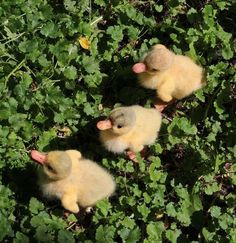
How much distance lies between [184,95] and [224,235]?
42.9 inches

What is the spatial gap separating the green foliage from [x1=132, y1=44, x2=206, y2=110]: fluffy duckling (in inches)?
8.2

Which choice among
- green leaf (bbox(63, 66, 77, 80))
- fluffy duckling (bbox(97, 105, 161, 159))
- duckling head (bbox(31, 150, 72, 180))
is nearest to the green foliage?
green leaf (bbox(63, 66, 77, 80))

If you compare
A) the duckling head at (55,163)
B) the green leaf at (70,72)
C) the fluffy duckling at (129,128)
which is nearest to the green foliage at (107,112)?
the green leaf at (70,72)

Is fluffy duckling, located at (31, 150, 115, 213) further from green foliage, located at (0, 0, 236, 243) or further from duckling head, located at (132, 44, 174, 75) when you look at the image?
duckling head, located at (132, 44, 174, 75)

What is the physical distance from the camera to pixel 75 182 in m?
4.29

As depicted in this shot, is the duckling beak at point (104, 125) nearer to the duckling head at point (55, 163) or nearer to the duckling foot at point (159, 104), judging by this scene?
the duckling head at point (55, 163)

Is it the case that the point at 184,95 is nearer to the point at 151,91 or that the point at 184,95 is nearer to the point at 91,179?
the point at 151,91

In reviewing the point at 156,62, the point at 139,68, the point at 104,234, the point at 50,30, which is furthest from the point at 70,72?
the point at 104,234

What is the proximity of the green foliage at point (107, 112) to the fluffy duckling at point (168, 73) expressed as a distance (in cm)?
21

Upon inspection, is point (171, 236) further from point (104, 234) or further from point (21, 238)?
point (21, 238)

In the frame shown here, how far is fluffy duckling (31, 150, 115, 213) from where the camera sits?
4.18 meters

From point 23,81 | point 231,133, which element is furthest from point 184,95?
point 23,81

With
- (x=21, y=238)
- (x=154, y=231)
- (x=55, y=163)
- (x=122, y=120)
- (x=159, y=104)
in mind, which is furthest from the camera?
(x=159, y=104)

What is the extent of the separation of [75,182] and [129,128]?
1.73ft
